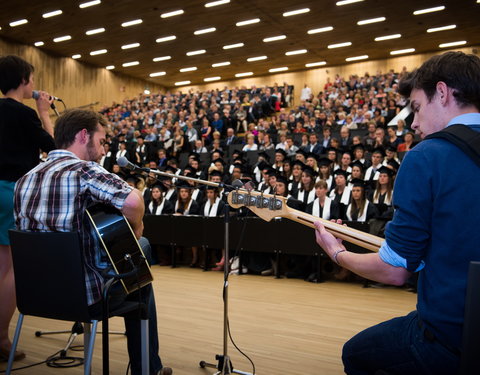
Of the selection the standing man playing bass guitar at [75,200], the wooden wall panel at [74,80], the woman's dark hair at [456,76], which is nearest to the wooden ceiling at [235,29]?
the wooden wall panel at [74,80]

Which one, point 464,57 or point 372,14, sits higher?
point 372,14

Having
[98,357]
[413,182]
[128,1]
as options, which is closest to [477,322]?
[413,182]

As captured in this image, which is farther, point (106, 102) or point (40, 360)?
point (106, 102)

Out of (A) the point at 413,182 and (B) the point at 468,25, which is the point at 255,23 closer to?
(B) the point at 468,25

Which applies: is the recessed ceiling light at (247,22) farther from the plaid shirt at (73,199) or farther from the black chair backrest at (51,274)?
the black chair backrest at (51,274)

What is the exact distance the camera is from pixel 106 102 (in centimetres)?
2505

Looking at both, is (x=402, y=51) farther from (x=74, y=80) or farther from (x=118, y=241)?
(x=118, y=241)

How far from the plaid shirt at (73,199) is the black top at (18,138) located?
832mm

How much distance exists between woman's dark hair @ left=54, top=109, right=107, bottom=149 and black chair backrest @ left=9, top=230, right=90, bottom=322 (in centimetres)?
53

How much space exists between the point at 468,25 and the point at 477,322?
19315 mm

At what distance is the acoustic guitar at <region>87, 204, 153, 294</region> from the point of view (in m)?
2.00

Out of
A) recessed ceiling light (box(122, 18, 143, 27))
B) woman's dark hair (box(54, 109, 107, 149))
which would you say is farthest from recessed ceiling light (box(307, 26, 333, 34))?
woman's dark hair (box(54, 109, 107, 149))

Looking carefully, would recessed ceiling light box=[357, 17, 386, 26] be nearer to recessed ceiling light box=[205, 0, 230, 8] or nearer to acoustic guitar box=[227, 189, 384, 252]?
recessed ceiling light box=[205, 0, 230, 8]

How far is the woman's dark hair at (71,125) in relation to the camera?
90.0 inches
